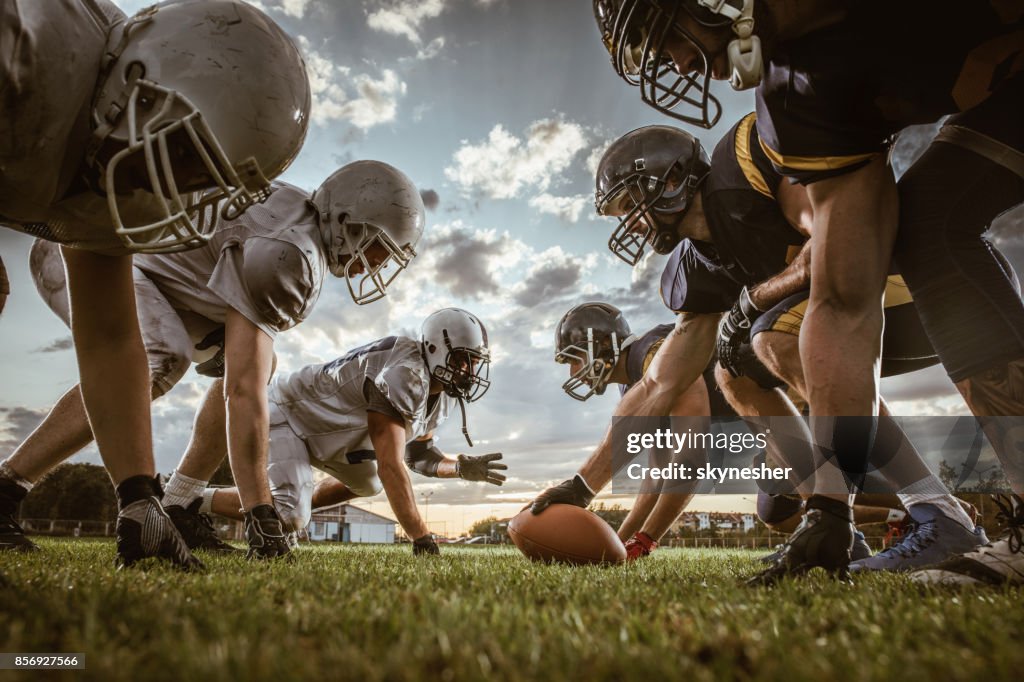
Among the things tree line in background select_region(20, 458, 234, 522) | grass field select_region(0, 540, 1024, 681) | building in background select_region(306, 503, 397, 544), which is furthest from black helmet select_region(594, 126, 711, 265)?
building in background select_region(306, 503, 397, 544)

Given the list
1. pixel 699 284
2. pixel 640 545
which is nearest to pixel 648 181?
pixel 699 284

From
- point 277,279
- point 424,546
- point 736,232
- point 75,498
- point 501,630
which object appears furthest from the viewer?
point 75,498

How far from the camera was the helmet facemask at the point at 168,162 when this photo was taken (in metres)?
1.59

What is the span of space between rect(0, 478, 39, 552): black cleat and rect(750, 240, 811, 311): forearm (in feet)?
12.7

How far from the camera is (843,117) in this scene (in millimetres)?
1910

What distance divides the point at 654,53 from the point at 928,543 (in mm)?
2348

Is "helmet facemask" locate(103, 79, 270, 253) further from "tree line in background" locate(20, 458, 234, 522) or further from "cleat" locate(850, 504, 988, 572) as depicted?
"tree line in background" locate(20, 458, 234, 522)

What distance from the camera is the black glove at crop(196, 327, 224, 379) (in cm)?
387

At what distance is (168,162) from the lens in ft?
5.26

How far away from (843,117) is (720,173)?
156cm

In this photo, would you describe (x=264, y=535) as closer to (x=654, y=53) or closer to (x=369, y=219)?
(x=369, y=219)

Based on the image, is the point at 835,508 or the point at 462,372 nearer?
the point at 835,508

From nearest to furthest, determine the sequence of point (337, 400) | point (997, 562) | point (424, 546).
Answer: point (997, 562)
point (424, 546)
point (337, 400)

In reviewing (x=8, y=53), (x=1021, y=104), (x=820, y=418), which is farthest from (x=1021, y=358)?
(x=8, y=53)
